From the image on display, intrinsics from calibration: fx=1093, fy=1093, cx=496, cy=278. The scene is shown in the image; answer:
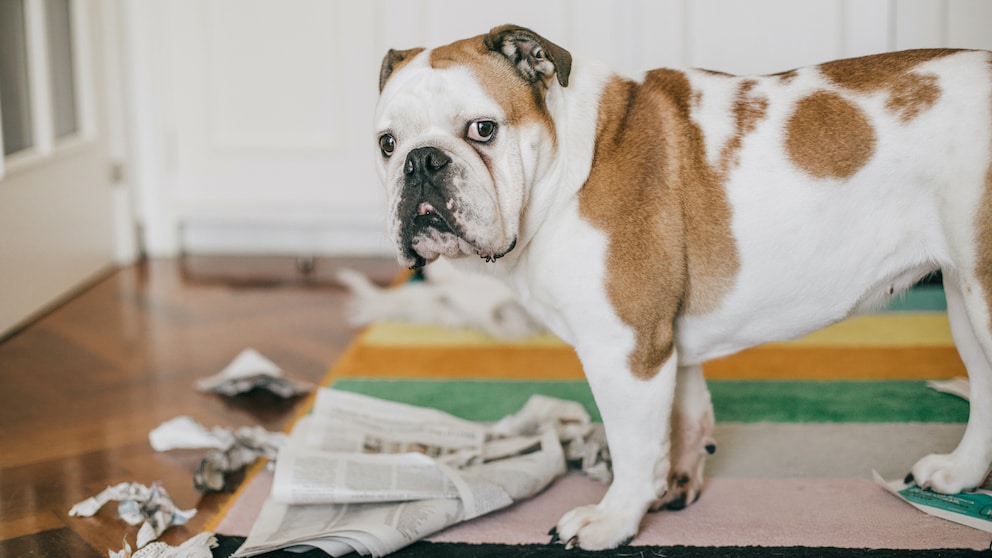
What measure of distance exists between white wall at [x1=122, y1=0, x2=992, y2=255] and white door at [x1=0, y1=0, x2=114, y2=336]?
0.23 meters

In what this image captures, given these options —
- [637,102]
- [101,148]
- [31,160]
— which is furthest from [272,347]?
[637,102]

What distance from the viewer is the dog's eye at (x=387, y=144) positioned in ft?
5.87

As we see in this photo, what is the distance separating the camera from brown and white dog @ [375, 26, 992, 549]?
170 cm

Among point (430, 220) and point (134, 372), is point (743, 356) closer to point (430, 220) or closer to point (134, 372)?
point (430, 220)

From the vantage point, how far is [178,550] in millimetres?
1841

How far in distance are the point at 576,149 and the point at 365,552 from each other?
76 centimetres

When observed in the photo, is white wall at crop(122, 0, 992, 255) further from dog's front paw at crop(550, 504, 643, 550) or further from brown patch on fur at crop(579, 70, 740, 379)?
dog's front paw at crop(550, 504, 643, 550)

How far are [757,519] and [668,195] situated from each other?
617mm

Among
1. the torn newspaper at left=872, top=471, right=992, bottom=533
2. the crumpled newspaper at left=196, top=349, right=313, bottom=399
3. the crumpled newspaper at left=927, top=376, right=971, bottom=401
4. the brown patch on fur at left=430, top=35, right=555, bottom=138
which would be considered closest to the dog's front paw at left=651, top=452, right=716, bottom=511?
the torn newspaper at left=872, top=471, right=992, bottom=533

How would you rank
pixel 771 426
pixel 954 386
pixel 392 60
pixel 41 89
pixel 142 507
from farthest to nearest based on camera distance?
pixel 41 89 < pixel 954 386 < pixel 771 426 < pixel 142 507 < pixel 392 60

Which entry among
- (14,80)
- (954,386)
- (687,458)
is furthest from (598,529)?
(14,80)

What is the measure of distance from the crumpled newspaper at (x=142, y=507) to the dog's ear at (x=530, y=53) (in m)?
1.03

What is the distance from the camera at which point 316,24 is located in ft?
13.1

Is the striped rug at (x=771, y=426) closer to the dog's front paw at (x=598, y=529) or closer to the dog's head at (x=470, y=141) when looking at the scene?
the dog's front paw at (x=598, y=529)
